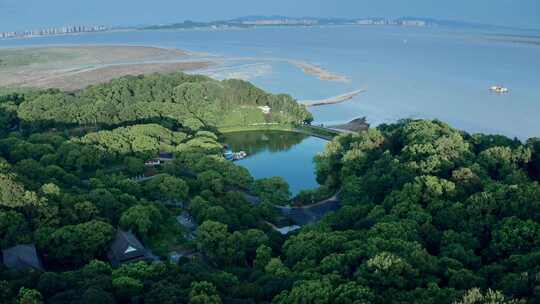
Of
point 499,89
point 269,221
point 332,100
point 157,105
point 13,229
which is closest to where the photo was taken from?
point 13,229

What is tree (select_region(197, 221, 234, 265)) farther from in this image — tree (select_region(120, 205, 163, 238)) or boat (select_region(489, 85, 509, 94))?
boat (select_region(489, 85, 509, 94))

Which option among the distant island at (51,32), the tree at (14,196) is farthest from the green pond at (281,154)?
the distant island at (51,32)

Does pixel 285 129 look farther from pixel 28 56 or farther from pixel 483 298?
pixel 28 56

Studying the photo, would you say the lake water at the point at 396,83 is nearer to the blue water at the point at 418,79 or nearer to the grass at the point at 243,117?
the blue water at the point at 418,79

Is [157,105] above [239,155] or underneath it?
above

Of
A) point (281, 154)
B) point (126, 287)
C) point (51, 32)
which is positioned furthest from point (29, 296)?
point (51, 32)

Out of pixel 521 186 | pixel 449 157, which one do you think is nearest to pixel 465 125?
pixel 449 157

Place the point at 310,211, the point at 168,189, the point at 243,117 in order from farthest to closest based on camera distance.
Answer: the point at 243,117 < the point at 310,211 < the point at 168,189

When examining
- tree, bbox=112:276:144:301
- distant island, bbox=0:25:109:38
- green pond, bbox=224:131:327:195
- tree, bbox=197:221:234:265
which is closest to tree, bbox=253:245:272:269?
tree, bbox=197:221:234:265
